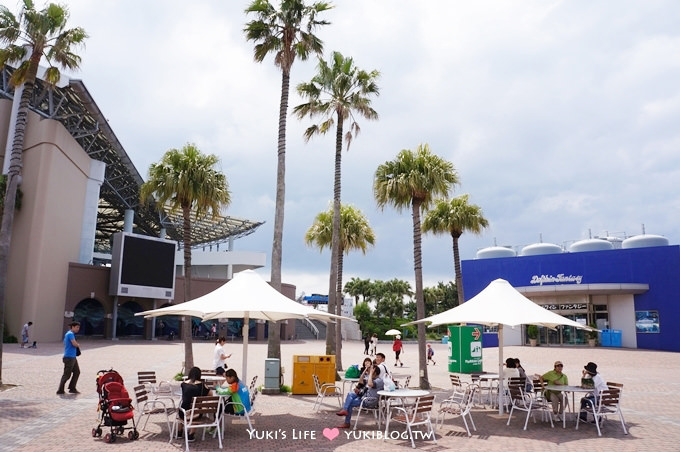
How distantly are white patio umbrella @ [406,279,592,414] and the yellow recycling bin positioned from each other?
3.80 metres

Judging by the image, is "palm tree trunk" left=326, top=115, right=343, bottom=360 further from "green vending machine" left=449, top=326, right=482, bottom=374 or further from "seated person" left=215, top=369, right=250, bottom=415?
"seated person" left=215, top=369, right=250, bottom=415

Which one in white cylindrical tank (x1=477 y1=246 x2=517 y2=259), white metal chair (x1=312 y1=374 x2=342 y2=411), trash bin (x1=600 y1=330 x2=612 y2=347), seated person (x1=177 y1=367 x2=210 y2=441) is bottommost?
white metal chair (x1=312 y1=374 x2=342 y2=411)

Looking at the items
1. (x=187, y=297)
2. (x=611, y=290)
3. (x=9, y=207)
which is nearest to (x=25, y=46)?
(x=9, y=207)

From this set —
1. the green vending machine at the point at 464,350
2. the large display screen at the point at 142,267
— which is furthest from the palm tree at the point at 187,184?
the large display screen at the point at 142,267

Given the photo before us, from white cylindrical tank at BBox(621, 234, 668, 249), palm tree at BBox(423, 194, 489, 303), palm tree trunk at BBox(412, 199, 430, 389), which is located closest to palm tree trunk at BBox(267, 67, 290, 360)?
palm tree trunk at BBox(412, 199, 430, 389)

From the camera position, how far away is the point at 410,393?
9.74 m

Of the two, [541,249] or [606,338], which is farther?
[541,249]

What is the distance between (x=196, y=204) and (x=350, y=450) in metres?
11.9

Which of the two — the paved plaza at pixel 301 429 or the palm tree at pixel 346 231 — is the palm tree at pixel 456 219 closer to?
the palm tree at pixel 346 231

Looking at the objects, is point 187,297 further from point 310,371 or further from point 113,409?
point 113,409

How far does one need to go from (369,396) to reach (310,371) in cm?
478

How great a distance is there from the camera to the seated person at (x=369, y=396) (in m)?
10.2

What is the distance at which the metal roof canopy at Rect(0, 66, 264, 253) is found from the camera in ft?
116

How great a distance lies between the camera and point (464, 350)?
72.4 ft
